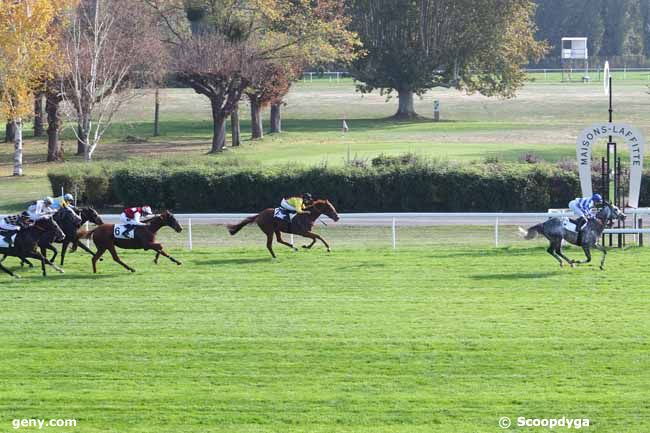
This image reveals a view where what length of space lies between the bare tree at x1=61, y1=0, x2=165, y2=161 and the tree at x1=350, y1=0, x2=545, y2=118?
608 inches

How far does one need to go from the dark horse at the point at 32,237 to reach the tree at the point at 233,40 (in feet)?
74.0

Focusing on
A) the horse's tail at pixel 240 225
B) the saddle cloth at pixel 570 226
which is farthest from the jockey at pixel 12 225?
the saddle cloth at pixel 570 226

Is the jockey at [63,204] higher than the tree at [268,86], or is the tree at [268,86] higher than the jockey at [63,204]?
the tree at [268,86]

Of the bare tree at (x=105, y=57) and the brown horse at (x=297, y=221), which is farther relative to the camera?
the bare tree at (x=105, y=57)

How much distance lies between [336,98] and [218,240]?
45.5 m

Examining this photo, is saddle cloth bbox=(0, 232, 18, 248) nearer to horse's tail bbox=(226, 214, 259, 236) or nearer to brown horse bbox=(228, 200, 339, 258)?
horse's tail bbox=(226, 214, 259, 236)

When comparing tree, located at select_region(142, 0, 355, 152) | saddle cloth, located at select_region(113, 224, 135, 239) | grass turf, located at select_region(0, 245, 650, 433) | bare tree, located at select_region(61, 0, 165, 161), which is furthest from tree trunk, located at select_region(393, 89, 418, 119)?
saddle cloth, located at select_region(113, 224, 135, 239)

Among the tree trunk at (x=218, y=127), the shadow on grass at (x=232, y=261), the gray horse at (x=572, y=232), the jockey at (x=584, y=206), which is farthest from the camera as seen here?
the tree trunk at (x=218, y=127)

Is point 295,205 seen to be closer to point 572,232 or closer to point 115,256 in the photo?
point 115,256

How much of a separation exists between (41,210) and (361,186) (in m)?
9.88

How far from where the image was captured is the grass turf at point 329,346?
9.61 m

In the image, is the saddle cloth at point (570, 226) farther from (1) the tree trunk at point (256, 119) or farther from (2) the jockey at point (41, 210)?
(1) the tree trunk at point (256, 119)

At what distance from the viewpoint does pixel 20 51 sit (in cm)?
3381

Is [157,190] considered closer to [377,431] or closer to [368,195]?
[368,195]
